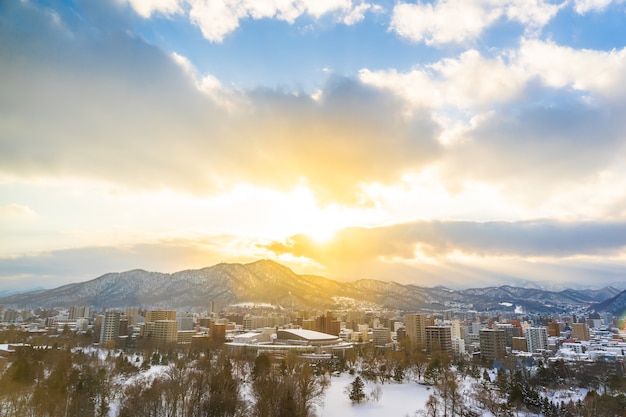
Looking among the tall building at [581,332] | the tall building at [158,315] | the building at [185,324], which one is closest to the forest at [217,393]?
the tall building at [158,315]

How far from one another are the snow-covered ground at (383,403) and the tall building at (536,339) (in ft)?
105

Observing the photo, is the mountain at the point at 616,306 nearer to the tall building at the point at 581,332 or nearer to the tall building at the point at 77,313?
the tall building at the point at 581,332

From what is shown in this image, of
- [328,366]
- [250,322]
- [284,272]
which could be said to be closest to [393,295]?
[284,272]

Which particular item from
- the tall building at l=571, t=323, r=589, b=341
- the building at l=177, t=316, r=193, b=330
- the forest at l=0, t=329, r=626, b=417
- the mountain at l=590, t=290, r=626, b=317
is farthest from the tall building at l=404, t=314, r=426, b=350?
the mountain at l=590, t=290, r=626, b=317

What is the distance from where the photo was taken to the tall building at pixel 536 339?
51625 mm

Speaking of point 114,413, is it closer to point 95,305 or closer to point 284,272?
point 95,305

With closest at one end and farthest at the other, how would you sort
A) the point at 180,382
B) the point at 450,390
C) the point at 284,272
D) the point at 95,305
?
the point at 180,382
the point at 450,390
the point at 95,305
the point at 284,272

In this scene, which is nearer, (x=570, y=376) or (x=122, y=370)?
(x=122, y=370)

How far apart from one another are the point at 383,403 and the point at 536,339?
3941 centimetres

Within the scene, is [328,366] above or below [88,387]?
below

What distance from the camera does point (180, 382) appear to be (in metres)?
16.3

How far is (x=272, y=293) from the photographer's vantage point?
151 m

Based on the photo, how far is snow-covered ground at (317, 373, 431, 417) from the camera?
64.1ft

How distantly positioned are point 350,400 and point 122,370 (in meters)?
13.9
